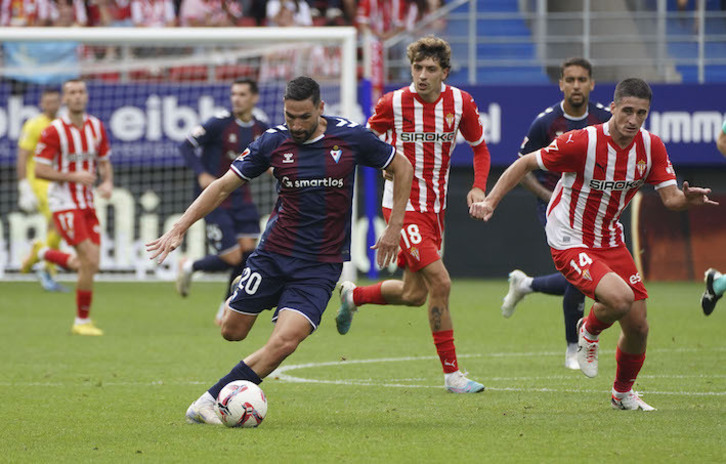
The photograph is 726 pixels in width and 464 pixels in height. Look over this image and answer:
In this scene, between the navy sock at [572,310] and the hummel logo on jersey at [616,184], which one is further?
the navy sock at [572,310]

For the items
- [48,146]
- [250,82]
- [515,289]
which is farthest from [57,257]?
[515,289]

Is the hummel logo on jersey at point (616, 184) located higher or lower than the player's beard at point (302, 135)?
lower

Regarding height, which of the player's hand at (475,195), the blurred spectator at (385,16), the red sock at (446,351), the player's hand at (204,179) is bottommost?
the red sock at (446,351)

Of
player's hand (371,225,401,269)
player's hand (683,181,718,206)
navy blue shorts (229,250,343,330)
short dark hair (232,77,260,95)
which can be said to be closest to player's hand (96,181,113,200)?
short dark hair (232,77,260,95)

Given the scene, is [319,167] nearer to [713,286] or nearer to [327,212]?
[327,212]

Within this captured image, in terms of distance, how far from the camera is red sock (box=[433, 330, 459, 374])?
8.48 m

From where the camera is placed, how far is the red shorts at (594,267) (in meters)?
7.46

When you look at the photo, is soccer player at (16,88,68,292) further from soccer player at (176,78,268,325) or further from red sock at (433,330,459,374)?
red sock at (433,330,459,374)

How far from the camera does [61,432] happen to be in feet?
22.0

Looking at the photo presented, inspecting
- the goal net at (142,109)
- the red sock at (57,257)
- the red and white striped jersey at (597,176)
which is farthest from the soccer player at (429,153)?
the goal net at (142,109)

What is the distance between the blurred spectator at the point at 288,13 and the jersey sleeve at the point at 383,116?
12.0m

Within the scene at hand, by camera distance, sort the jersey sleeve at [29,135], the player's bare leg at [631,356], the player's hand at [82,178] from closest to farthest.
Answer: the player's bare leg at [631,356]
the player's hand at [82,178]
the jersey sleeve at [29,135]

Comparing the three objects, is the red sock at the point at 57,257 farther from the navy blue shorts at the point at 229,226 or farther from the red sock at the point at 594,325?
the red sock at the point at 594,325

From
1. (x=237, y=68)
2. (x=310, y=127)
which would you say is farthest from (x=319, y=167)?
(x=237, y=68)
